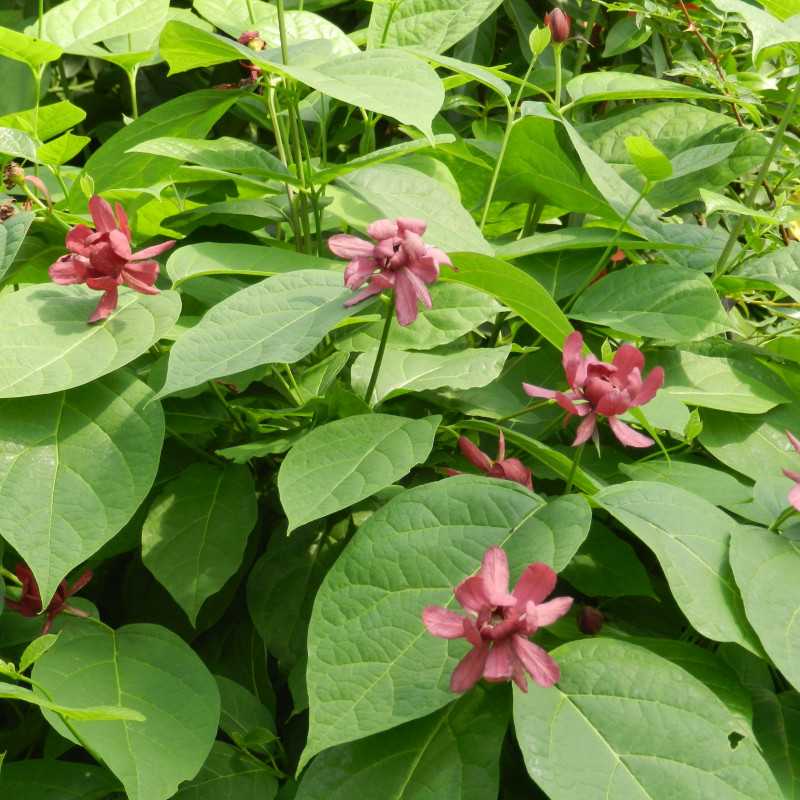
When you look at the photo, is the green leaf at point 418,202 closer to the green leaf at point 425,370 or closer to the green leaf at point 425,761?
the green leaf at point 425,370

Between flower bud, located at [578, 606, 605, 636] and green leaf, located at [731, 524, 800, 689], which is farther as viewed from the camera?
flower bud, located at [578, 606, 605, 636]

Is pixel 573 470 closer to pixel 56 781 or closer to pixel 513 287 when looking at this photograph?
pixel 513 287

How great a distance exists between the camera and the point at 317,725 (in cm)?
72

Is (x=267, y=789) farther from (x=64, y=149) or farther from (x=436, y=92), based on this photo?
(x=64, y=149)

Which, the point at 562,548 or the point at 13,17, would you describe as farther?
the point at 13,17

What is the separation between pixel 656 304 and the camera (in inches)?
44.9

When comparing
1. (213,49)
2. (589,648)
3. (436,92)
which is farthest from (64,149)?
(589,648)

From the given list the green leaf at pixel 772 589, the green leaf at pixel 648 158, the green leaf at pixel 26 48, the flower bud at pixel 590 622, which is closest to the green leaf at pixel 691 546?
the green leaf at pixel 772 589

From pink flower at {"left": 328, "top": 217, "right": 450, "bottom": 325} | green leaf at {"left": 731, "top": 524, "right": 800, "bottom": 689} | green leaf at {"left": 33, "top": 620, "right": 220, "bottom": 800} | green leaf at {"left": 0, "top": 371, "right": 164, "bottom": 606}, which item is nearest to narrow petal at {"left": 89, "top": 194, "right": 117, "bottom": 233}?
green leaf at {"left": 0, "top": 371, "right": 164, "bottom": 606}

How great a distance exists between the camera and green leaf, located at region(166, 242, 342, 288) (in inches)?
40.9

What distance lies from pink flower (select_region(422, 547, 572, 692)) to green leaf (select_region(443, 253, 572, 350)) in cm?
29

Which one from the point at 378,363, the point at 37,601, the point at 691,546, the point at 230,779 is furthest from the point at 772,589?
the point at 37,601

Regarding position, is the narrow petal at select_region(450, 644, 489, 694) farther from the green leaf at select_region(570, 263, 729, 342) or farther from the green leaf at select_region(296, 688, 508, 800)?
the green leaf at select_region(570, 263, 729, 342)

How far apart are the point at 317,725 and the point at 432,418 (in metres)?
0.30
